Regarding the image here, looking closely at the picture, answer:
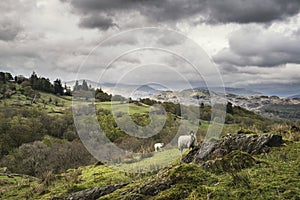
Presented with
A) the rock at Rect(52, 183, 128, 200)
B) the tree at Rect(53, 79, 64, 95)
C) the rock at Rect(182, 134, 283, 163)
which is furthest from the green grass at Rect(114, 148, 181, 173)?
the tree at Rect(53, 79, 64, 95)

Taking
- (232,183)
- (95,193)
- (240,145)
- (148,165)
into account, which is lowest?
(148,165)

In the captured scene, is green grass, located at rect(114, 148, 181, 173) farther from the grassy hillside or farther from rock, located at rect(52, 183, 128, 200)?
the grassy hillside

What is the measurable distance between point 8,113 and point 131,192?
9449 centimetres

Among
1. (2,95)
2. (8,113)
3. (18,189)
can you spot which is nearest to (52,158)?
(18,189)

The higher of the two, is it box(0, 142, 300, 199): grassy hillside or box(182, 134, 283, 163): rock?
box(182, 134, 283, 163): rock

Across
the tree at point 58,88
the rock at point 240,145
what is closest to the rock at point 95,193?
the rock at point 240,145

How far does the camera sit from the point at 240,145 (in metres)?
9.93

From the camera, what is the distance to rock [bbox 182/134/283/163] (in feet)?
31.5

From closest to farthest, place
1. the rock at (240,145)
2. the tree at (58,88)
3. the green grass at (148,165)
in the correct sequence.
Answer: the rock at (240,145)
the green grass at (148,165)
the tree at (58,88)

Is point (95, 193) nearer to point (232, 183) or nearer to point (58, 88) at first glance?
point (232, 183)

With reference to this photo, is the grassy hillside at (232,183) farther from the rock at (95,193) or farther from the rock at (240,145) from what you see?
the rock at (95,193)

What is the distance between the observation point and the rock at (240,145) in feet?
31.5

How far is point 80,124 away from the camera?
43.1m

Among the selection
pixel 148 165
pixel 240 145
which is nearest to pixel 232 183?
pixel 240 145
